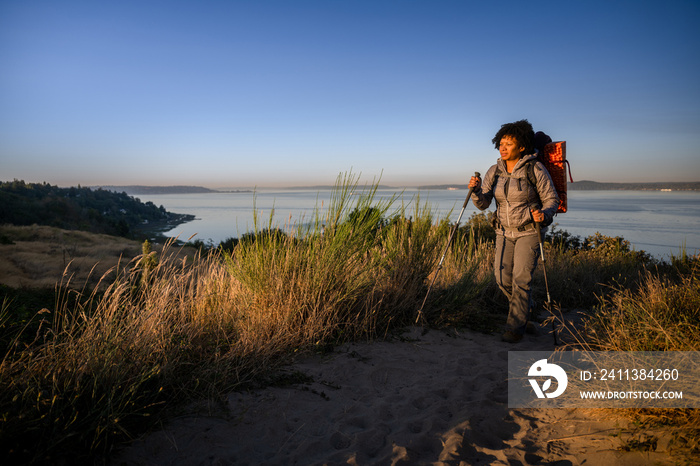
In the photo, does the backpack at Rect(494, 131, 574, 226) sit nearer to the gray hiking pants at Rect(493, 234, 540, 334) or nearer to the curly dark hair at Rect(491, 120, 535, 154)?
the curly dark hair at Rect(491, 120, 535, 154)

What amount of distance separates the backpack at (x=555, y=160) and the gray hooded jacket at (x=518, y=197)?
202mm

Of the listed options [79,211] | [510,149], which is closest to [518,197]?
[510,149]

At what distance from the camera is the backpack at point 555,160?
4.56 metres

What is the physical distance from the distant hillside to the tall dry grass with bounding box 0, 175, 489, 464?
26.8 meters

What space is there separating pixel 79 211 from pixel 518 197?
41075 millimetres

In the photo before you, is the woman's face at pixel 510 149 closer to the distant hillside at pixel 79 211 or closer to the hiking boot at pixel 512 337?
the hiking boot at pixel 512 337

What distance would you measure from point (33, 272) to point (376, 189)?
26.0 ft

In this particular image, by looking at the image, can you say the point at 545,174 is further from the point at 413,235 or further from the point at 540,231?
the point at 413,235

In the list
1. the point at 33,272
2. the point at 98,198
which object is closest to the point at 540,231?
the point at 33,272

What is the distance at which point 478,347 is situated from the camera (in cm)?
435

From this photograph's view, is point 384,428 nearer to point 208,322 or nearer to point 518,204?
point 208,322

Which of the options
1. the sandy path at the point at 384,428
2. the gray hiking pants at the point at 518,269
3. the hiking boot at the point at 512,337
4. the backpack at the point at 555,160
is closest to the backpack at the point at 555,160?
the backpack at the point at 555,160

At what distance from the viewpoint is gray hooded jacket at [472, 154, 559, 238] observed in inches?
167

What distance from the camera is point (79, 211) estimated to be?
34.6 m
